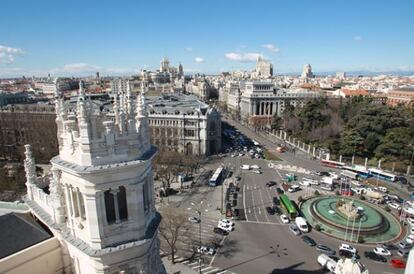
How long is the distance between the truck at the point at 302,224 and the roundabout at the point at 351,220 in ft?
6.20

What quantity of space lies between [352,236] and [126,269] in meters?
37.4

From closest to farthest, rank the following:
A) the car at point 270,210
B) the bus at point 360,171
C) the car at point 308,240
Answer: the car at point 308,240 < the car at point 270,210 < the bus at point 360,171

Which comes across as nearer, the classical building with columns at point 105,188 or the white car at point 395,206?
the classical building with columns at point 105,188

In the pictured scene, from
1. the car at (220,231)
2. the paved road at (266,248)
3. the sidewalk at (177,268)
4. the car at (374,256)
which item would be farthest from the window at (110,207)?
the car at (374,256)

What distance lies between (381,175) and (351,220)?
25.4 meters

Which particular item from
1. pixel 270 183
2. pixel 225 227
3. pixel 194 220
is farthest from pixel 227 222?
pixel 270 183

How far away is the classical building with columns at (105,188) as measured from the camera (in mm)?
9930

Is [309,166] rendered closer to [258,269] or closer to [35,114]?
[258,269]

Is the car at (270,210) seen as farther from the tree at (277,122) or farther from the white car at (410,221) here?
the tree at (277,122)

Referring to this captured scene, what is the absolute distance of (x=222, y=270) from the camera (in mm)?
31812

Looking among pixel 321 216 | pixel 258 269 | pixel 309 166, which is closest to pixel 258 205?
pixel 321 216

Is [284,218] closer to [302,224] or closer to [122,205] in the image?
[302,224]

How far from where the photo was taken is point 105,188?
33.5 feet

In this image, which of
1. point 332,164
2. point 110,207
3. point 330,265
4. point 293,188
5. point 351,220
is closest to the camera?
point 110,207
